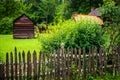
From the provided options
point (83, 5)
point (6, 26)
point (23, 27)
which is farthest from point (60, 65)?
point (83, 5)

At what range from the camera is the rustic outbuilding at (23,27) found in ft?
143

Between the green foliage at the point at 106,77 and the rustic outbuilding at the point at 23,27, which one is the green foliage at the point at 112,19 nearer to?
the green foliage at the point at 106,77

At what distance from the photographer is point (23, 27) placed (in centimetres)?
4412

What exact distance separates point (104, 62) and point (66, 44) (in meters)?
3.20

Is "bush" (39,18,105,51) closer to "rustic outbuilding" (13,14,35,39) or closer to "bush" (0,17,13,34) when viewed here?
"rustic outbuilding" (13,14,35,39)

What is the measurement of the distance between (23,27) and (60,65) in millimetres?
33362

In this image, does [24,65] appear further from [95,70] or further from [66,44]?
[66,44]

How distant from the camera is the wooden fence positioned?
10.7 meters

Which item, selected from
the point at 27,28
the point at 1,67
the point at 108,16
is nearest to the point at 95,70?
the point at 1,67

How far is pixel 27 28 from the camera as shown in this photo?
4434 centimetres

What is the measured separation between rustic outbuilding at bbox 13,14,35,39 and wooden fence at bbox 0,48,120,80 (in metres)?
31.7

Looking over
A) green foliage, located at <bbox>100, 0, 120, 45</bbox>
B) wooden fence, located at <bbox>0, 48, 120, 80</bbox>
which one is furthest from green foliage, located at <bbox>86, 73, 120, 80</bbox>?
green foliage, located at <bbox>100, 0, 120, 45</bbox>

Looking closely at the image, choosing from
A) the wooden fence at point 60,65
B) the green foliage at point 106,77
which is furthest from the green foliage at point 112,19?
the green foliage at point 106,77

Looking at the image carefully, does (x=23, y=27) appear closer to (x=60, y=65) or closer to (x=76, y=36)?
(x=76, y=36)
